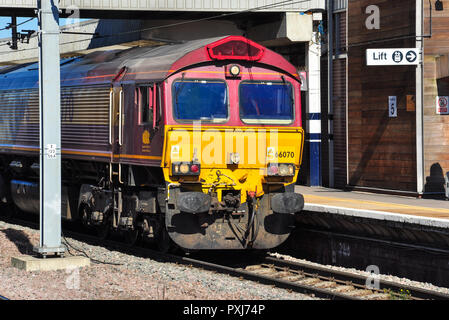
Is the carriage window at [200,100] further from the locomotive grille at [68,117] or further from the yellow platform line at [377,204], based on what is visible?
the yellow platform line at [377,204]

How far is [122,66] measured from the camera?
619 inches

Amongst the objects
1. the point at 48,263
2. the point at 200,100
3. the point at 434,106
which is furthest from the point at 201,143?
the point at 434,106

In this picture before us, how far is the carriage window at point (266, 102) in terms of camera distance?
14.6m

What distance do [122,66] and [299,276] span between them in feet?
16.7

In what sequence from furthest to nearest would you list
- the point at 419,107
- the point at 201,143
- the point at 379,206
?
the point at 419,107 → the point at 379,206 → the point at 201,143

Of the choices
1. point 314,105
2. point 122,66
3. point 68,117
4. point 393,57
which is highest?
point 393,57

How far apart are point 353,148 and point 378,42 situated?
2948mm

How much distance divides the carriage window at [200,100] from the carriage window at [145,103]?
534 mm

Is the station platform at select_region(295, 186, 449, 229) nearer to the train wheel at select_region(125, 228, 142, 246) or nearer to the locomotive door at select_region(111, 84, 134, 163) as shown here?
the train wheel at select_region(125, 228, 142, 246)

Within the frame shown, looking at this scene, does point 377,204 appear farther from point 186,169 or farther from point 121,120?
point 121,120

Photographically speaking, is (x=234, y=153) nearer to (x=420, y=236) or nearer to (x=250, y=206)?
(x=250, y=206)

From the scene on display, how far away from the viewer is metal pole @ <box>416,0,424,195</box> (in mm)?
20484

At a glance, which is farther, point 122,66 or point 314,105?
point 314,105

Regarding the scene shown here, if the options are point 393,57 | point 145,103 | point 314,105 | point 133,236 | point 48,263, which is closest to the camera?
point 48,263
